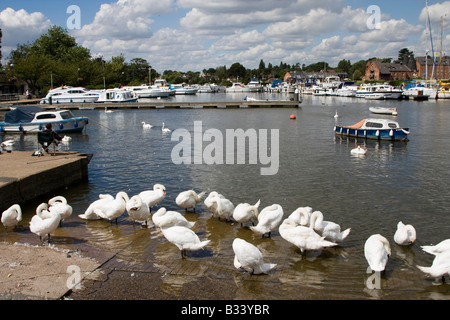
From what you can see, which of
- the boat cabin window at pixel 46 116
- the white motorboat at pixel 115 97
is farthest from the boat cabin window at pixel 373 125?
the white motorboat at pixel 115 97

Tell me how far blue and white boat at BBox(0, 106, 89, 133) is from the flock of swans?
25.8 meters

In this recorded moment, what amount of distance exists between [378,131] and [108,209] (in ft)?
82.2

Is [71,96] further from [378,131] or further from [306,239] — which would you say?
[306,239]

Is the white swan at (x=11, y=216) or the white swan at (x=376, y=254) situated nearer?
the white swan at (x=376, y=254)

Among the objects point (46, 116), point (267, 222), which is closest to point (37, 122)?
point (46, 116)

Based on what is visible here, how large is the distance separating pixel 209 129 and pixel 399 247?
30381 mm

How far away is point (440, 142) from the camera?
103ft

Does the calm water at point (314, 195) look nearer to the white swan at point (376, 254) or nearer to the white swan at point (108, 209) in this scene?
the white swan at point (108, 209)

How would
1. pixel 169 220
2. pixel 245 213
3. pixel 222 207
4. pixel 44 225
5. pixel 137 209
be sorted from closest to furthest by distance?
pixel 44 225
pixel 169 220
pixel 245 213
pixel 137 209
pixel 222 207

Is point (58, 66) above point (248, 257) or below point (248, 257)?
above

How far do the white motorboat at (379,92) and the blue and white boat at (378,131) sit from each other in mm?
68717

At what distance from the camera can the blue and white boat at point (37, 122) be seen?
3722 cm

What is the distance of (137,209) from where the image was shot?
12500 millimetres
